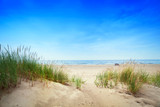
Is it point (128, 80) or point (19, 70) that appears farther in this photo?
point (128, 80)

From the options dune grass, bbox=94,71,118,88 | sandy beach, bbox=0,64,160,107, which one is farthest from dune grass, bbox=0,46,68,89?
dune grass, bbox=94,71,118,88

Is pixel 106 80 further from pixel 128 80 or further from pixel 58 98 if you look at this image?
pixel 58 98

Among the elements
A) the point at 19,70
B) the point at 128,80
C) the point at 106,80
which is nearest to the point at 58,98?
the point at 19,70

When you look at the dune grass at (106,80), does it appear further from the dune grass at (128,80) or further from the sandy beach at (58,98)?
the sandy beach at (58,98)

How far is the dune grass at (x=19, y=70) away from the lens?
2248 mm

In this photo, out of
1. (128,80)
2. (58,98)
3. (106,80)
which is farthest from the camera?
(106,80)

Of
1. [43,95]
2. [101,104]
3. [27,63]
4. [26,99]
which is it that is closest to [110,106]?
[101,104]

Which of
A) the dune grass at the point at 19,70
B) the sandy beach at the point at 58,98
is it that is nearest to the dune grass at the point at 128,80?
the sandy beach at the point at 58,98

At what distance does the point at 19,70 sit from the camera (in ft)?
9.30

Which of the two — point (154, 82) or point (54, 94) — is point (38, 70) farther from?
point (154, 82)

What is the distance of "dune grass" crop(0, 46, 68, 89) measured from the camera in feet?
7.38

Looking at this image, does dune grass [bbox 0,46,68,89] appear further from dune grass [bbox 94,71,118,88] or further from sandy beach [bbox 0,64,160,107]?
dune grass [bbox 94,71,118,88]

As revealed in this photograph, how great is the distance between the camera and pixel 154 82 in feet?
16.2

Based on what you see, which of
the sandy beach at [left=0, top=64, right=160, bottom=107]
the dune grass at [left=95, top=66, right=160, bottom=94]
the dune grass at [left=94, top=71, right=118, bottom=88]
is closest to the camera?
the sandy beach at [left=0, top=64, right=160, bottom=107]
